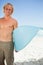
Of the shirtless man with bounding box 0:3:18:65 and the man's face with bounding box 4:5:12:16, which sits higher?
the man's face with bounding box 4:5:12:16

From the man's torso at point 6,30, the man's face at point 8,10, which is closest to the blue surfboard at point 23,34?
the man's torso at point 6,30

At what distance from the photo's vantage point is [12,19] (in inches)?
46.8

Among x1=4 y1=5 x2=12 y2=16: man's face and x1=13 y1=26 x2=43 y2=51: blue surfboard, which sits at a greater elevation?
x1=4 y1=5 x2=12 y2=16: man's face

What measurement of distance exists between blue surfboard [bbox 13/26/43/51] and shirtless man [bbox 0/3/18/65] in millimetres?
43

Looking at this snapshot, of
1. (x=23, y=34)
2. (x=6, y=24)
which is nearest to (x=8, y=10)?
(x=6, y=24)

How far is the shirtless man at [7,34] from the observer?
1163 mm

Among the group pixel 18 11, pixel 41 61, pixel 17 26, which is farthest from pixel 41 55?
pixel 18 11

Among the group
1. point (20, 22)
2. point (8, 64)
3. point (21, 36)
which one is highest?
point (20, 22)

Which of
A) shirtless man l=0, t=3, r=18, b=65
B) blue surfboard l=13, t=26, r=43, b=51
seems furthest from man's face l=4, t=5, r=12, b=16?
blue surfboard l=13, t=26, r=43, b=51

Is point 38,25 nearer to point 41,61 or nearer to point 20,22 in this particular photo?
point 20,22

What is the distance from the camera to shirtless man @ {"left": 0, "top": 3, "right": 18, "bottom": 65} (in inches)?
45.8

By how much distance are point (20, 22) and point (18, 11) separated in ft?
0.34

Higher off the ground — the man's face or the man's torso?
the man's face

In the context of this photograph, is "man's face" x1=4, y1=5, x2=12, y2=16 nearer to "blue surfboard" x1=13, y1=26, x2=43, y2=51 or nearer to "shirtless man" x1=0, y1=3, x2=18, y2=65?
"shirtless man" x1=0, y1=3, x2=18, y2=65
